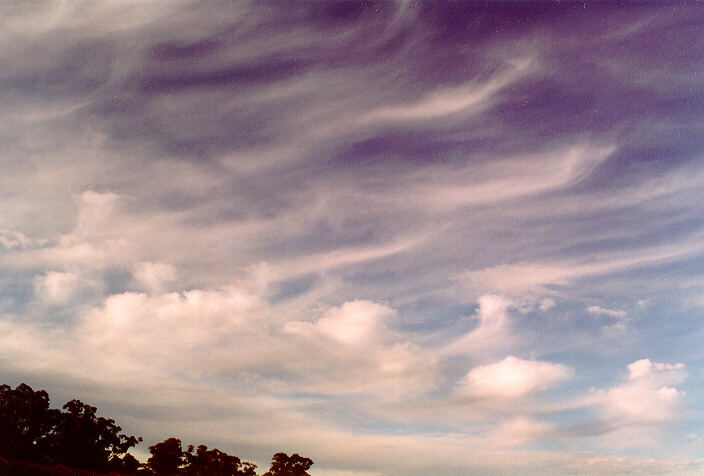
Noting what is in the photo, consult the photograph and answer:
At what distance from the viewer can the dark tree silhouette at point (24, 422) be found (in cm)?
5694

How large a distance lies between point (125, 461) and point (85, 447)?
6.70m

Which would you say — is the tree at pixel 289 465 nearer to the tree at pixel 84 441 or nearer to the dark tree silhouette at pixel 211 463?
the dark tree silhouette at pixel 211 463

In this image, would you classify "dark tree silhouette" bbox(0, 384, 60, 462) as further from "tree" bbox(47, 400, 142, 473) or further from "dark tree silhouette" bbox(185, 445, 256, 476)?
"dark tree silhouette" bbox(185, 445, 256, 476)

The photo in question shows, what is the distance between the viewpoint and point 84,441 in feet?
203

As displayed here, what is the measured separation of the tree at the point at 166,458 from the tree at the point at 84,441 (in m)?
9.40

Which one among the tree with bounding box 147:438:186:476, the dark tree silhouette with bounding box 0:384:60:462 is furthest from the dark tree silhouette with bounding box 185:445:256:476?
the dark tree silhouette with bounding box 0:384:60:462

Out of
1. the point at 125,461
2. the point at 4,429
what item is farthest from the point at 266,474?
the point at 4,429

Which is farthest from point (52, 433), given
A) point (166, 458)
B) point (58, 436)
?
point (166, 458)

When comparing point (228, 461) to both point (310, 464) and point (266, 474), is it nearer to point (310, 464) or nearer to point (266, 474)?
point (266, 474)

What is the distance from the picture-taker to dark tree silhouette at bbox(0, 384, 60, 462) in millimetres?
56938

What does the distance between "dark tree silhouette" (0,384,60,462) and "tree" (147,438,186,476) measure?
18.6m

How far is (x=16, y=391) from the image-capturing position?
58438mm

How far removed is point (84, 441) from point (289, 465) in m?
37.1

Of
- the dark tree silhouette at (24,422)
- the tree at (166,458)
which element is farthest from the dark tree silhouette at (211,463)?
→ the dark tree silhouette at (24,422)
